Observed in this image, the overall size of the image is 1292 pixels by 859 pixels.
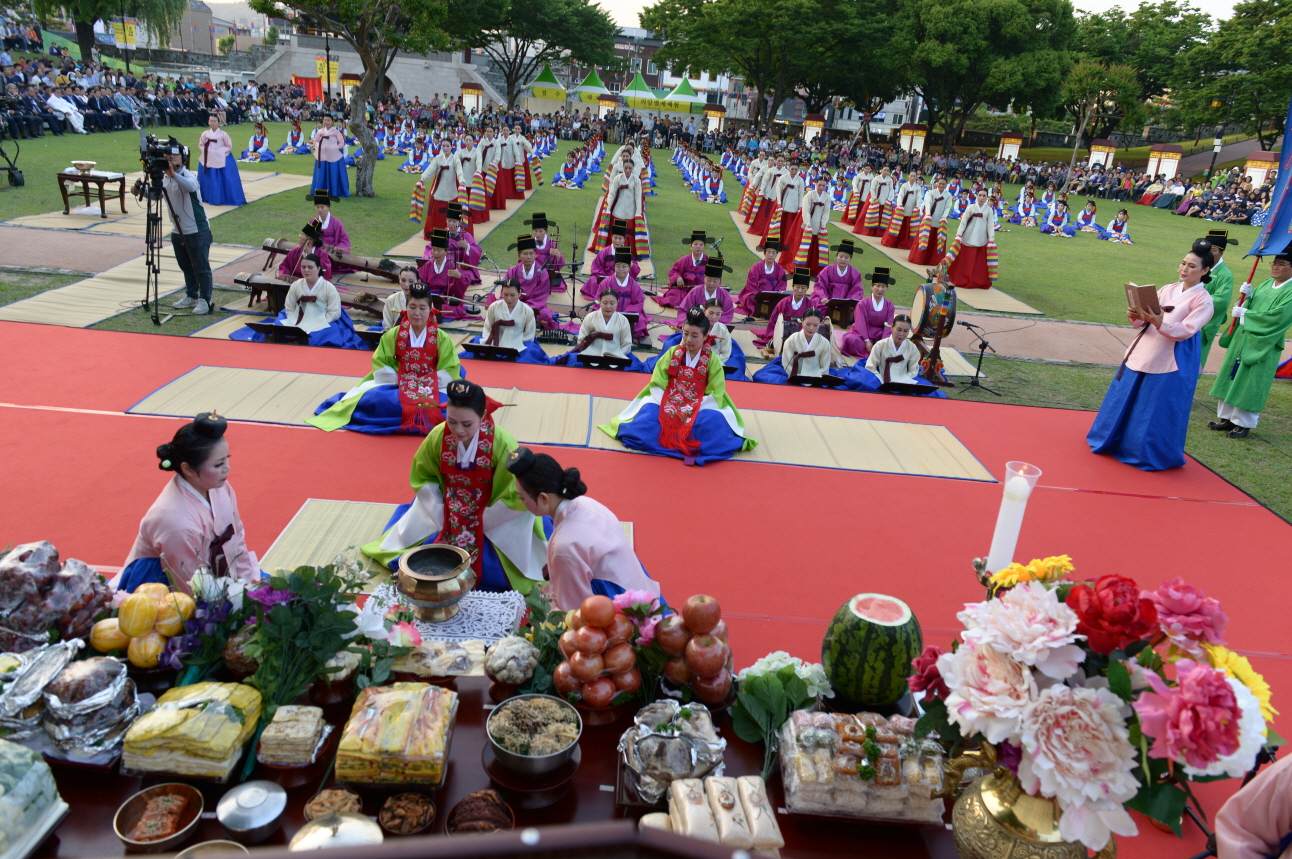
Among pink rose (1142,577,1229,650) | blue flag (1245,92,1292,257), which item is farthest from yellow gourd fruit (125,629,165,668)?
blue flag (1245,92,1292,257)


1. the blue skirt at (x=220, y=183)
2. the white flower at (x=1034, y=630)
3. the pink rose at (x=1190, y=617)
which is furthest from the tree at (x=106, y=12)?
the pink rose at (x=1190, y=617)

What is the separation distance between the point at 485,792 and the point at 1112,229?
1009 inches

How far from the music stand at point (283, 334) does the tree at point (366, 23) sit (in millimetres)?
8809

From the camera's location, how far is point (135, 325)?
8.00 metres

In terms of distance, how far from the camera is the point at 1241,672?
4.92ft

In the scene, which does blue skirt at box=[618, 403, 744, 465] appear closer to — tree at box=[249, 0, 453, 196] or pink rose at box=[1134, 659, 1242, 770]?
pink rose at box=[1134, 659, 1242, 770]

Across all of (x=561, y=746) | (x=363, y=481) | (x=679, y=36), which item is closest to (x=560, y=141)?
(x=679, y=36)

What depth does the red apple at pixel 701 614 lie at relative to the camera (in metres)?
2.26

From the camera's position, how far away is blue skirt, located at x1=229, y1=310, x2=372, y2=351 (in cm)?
779

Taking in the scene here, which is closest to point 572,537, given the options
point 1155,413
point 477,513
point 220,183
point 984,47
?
point 477,513

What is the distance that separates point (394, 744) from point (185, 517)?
167cm

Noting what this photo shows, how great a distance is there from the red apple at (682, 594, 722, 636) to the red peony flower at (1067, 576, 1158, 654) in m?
0.94

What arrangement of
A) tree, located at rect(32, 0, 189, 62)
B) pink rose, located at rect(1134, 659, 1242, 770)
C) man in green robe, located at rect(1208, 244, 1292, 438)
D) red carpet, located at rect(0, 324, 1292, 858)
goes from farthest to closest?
tree, located at rect(32, 0, 189, 62) → man in green robe, located at rect(1208, 244, 1292, 438) → red carpet, located at rect(0, 324, 1292, 858) → pink rose, located at rect(1134, 659, 1242, 770)

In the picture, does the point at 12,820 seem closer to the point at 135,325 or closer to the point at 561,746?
the point at 561,746
